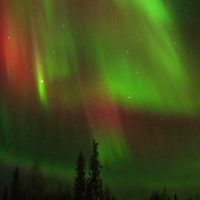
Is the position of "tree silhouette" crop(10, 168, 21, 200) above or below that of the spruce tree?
above

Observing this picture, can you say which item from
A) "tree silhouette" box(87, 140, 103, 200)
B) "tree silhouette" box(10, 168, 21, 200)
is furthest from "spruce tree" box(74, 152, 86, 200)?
"tree silhouette" box(10, 168, 21, 200)

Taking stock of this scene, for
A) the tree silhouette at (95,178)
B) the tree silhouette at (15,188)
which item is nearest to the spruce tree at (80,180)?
the tree silhouette at (95,178)

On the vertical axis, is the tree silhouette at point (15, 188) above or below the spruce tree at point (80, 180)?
above

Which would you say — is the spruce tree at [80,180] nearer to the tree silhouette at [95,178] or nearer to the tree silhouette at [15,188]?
the tree silhouette at [95,178]

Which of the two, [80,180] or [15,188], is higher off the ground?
[15,188]

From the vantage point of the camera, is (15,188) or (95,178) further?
(15,188)

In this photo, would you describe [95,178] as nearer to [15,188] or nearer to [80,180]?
[80,180]

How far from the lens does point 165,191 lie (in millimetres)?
152000

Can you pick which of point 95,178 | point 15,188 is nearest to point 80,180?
point 95,178

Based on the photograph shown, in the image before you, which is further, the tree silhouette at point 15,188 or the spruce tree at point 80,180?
the tree silhouette at point 15,188

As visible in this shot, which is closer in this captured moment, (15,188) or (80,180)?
(80,180)

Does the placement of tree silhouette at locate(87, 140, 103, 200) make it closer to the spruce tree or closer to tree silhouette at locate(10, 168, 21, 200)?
the spruce tree

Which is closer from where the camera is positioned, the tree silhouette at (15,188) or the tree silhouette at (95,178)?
the tree silhouette at (95,178)

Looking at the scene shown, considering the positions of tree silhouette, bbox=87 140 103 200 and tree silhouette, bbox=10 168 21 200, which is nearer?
tree silhouette, bbox=87 140 103 200
